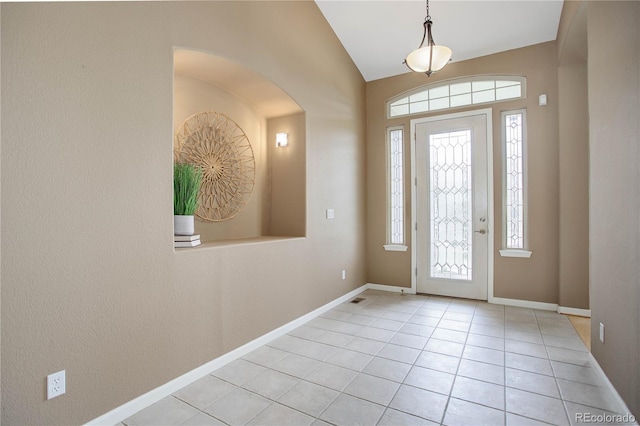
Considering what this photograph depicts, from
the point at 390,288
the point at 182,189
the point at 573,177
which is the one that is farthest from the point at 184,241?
the point at 573,177

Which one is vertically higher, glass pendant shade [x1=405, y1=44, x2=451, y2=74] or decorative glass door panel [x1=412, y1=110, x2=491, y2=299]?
glass pendant shade [x1=405, y1=44, x2=451, y2=74]

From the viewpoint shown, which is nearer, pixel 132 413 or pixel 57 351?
pixel 57 351

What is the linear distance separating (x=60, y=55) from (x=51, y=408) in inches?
70.5

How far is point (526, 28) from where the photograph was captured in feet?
12.6

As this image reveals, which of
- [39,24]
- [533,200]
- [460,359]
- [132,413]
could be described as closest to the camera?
[39,24]

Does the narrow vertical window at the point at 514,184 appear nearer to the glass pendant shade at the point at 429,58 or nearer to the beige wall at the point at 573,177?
the beige wall at the point at 573,177

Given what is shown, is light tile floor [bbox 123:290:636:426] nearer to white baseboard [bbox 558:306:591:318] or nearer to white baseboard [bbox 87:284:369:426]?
white baseboard [bbox 87:284:369:426]

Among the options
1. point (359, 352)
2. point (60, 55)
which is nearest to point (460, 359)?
point (359, 352)

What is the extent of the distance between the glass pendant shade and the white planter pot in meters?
2.37

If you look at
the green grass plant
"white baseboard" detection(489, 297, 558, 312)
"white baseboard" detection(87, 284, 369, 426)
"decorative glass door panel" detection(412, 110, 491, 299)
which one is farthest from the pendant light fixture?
"white baseboard" detection(489, 297, 558, 312)

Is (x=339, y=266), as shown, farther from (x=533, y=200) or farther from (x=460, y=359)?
(x=533, y=200)

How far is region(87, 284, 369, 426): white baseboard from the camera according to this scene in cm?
192

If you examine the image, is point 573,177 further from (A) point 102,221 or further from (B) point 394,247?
(A) point 102,221

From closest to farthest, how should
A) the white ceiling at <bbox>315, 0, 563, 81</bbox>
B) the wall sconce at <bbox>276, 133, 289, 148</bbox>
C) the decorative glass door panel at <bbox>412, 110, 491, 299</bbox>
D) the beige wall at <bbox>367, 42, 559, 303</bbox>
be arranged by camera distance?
1. the white ceiling at <bbox>315, 0, 563, 81</bbox>
2. the wall sconce at <bbox>276, 133, 289, 148</bbox>
3. the beige wall at <bbox>367, 42, 559, 303</bbox>
4. the decorative glass door panel at <bbox>412, 110, 491, 299</bbox>
